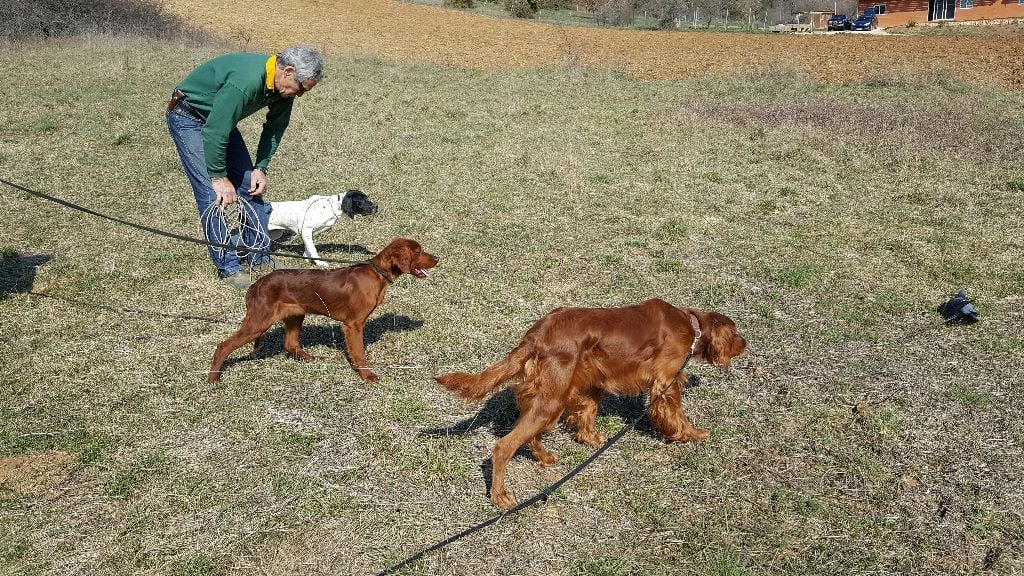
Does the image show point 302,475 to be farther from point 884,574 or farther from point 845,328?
point 845,328

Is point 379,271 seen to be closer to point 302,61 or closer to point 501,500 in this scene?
point 302,61

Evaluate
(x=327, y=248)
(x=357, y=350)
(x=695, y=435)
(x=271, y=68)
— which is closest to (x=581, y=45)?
(x=327, y=248)

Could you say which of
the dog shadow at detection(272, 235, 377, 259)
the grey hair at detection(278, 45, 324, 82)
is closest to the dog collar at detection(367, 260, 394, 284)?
the grey hair at detection(278, 45, 324, 82)

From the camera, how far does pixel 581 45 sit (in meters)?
33.7

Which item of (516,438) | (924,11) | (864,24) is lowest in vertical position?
(516,438)

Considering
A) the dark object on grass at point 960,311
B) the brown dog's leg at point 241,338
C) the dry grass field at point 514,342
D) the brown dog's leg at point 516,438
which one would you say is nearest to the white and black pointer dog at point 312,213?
the dry grass field at point 514,342

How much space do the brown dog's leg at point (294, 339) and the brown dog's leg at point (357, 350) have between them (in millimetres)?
455

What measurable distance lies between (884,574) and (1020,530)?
834mm

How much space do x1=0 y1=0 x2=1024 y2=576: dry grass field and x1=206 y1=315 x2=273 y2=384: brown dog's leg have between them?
14cm

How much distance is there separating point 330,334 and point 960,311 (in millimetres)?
5095

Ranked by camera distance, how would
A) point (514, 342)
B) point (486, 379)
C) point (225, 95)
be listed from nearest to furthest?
point (486, 379) → point (225, 95) → point (514, 342)

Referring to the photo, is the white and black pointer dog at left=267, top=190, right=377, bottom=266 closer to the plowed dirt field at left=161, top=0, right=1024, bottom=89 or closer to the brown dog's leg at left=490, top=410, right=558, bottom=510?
the brown dog's leg at left=490, top=410, right=558, bottom=510

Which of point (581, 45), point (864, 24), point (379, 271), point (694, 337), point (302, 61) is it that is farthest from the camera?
point (864, 24)

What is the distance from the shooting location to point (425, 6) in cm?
4878
